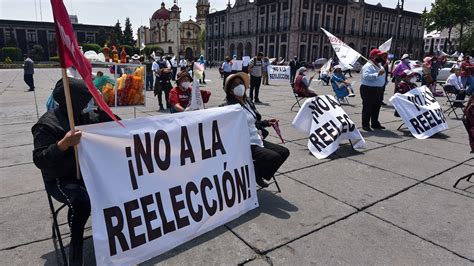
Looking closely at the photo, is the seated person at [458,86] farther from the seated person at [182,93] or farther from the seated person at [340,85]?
the seated person at [182,93]

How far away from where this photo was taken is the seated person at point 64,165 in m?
2.60

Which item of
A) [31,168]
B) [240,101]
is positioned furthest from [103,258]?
[31,168]

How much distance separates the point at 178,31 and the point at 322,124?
336 ft

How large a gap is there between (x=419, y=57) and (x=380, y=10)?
1687 centimetres

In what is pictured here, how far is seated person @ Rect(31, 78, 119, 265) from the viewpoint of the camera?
102 inches

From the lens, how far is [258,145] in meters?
4.10

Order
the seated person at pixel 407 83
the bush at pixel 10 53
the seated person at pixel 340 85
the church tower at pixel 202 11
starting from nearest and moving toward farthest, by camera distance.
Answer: the seated person at pixel 407 83, the seated person at pixel 340 85, the bush at pixel 10 53, the church tower at pixel 202 11

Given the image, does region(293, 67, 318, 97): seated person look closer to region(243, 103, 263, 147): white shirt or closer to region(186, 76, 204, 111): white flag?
region(186, 76, 204, 111): white flag

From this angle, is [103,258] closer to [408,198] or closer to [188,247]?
[188,247]

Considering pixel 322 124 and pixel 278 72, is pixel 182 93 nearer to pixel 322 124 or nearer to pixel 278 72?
pixel 322 124

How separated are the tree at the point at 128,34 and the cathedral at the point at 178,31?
26.9ft

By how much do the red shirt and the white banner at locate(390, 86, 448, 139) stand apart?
4610 mm

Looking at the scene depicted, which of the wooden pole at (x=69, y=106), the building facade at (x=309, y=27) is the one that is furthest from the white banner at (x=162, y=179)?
the building facade at (x=309, y=27)

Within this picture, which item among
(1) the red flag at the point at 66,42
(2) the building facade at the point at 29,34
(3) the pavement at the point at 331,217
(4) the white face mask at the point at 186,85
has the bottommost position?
(3) the pavement at the point at 331,217
